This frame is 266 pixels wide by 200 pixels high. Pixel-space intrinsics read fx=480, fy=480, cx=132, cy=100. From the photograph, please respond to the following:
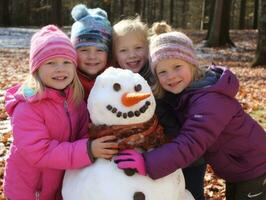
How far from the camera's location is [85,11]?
368cm

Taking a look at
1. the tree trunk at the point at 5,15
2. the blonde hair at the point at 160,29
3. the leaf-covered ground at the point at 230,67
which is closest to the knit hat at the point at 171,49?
the blonde hair at the point at 160,29

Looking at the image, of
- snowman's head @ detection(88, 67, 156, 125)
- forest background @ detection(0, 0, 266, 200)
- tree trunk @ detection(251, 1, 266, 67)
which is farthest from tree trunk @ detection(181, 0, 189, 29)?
snowman's head @ detection(88, 67, 156, 125)

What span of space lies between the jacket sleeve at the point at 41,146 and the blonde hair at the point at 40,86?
124 mm

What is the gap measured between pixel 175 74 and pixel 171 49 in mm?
169

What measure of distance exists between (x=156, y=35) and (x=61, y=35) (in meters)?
0.69

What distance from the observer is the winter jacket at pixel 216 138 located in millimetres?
2914

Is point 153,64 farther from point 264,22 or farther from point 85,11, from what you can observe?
point 264,22

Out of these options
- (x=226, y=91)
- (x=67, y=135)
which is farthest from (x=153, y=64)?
(x=67, y=135)

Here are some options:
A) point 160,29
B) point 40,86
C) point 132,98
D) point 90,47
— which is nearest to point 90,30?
point 90,47

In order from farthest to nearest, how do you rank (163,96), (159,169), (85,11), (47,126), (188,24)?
(188,24) → (85,11) → (163,96) → (47,126) → (159,169)

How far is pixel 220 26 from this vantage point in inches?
791

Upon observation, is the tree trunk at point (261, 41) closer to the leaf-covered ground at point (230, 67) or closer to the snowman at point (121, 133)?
the leaf-covered ground at point (230, 67)

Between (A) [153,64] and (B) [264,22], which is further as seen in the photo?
(B) [264,22]

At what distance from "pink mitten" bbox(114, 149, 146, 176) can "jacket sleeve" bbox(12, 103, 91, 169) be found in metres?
0.22
